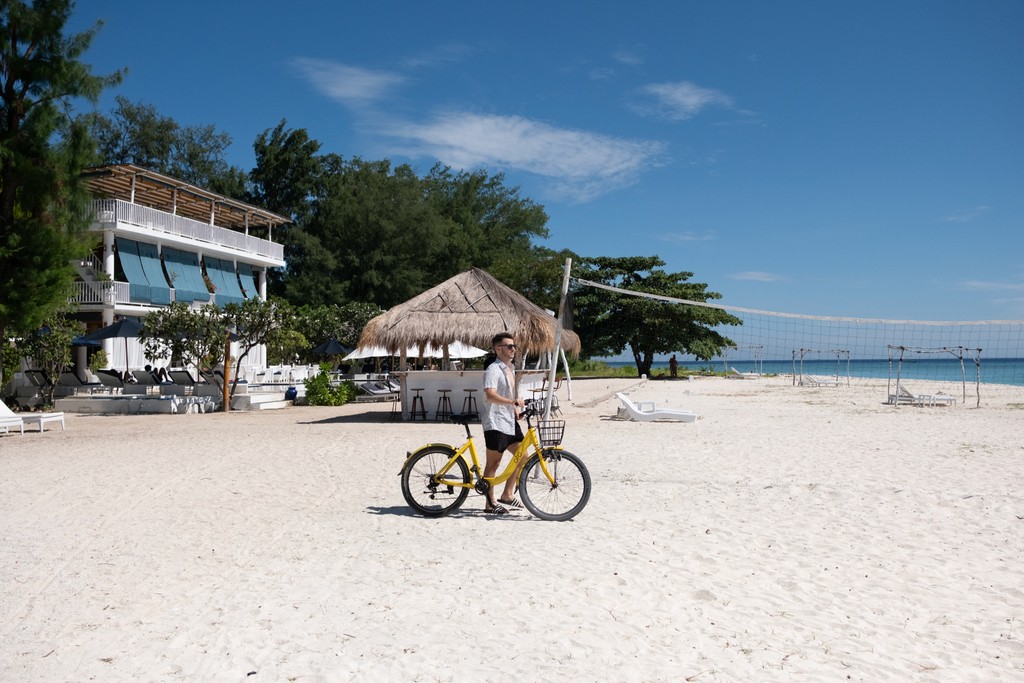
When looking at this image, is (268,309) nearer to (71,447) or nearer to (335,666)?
(71,447)

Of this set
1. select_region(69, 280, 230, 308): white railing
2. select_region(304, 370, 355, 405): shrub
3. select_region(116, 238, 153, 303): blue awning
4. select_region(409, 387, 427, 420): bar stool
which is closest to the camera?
select_region(409, 387, 427, 420): bar stool

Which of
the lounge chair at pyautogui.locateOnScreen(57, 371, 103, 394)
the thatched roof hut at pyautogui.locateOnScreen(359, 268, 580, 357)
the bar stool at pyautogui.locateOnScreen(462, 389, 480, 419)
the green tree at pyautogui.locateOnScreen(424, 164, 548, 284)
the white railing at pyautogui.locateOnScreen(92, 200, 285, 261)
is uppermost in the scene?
the green tree at pyautogui.locateOnScreen(424, 164, 548, 284)

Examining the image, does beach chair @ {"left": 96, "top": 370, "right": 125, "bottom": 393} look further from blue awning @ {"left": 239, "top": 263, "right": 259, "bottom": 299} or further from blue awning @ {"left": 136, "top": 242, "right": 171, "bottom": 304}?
blue awning @ {"left": 239, "top": 263, "right": 259, "bottom": 299}

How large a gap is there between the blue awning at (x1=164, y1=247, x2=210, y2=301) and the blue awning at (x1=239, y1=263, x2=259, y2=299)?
2.91 metres

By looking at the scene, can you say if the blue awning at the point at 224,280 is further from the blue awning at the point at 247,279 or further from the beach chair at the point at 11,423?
the beach chair at the point at 11,423

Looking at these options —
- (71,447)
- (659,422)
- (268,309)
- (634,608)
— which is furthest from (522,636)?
(268,309)

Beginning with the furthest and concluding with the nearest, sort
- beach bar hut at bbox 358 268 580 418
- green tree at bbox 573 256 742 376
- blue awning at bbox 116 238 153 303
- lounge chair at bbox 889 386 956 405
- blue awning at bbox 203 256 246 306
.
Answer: green tree at bbox 573 256 742 376 → blue awning at bbox 203 256 246 306 → blue awning at bbox 116 238 153 303 → lounge chair at bbox 889 386 956 405 → beach bar hut at bbox 358 268 580 418

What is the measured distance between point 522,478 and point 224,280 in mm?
29646

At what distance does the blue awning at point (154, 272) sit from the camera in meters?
28.6

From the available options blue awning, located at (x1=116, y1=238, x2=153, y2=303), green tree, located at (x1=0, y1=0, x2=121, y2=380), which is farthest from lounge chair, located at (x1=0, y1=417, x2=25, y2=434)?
blue awning, located at (x1=116, y1=238, x2=153, y2=303)

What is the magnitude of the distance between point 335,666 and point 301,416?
49.4 feet

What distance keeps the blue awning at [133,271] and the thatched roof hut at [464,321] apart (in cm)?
1402

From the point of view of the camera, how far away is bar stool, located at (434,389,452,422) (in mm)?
16438

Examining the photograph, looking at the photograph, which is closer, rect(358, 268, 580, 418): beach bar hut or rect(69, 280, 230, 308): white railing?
rect(358, 268, 580, 418): beach bar hut
